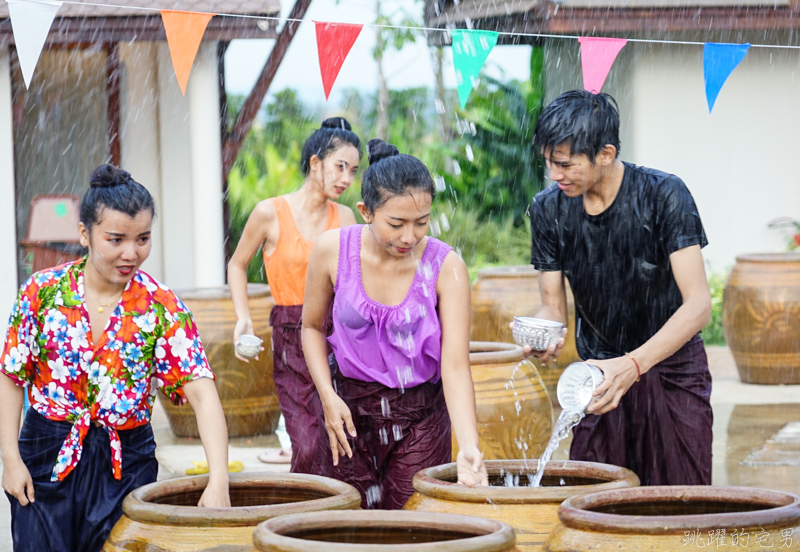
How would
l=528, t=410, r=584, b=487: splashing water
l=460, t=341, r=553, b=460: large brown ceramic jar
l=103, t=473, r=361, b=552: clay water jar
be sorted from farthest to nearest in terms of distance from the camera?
l=460, t=341, r=553, b=460: large brown ceramic jar
l=528, t=410, r=584, b=487: splashing water
l=103, t=473, r=361, b=552: clay water jar

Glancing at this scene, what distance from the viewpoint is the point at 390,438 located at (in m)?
3.26

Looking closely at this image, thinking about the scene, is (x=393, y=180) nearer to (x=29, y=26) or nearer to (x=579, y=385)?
(x=579, y=385)

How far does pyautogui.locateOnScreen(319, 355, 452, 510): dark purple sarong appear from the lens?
10.6 feet

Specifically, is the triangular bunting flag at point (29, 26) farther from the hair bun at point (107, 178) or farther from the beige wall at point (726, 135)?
the beige wall at point (726, 135)

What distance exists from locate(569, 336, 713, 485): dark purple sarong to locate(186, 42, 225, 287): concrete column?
605 centimetres

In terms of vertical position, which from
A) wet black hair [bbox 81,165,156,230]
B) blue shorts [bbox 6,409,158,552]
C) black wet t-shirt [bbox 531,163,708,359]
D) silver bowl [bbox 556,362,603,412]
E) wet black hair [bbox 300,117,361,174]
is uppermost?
wet black hair [bbox 300,117,361,174]

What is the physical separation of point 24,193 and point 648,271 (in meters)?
7.87

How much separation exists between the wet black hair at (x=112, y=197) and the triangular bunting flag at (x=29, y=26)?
2.37m

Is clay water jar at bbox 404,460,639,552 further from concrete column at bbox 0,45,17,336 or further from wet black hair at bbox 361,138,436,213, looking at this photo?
concrete column at bbox 0,45,17,336

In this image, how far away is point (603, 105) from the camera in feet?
10.5

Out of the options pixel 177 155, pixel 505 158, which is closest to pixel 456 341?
pixel 177 155

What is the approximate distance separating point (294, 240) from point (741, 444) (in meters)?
3.11

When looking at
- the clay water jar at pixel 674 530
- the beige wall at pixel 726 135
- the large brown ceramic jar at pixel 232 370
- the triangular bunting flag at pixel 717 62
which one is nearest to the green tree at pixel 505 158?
the beige wall at pixel 726 135

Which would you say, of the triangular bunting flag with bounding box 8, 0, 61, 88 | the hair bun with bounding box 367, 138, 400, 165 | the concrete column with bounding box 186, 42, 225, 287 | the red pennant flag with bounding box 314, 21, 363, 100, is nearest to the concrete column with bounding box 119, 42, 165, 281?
the concrete column with bounding box 186, 42, 225, 287
